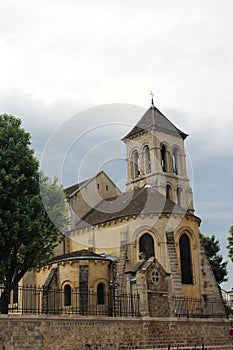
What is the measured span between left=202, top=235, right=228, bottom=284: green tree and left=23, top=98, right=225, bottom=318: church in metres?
12.7

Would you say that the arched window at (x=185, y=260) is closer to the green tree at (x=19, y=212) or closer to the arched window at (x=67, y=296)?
the arched window at (x=67, y=296)

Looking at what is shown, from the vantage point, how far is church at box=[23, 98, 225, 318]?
25547mm

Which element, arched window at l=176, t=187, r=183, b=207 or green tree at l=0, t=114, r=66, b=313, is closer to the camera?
green tree at l=0, t=114, r=66, b=313

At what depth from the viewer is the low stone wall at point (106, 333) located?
1758 cm

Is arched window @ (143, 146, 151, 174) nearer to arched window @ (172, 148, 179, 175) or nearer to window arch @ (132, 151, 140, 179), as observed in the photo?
window arch @ (132, 151, 140, 179)

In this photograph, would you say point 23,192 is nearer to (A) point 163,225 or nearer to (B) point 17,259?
(B) point 17,259

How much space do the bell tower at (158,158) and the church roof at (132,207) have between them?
15307 millimetres

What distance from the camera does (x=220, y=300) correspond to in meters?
35.1

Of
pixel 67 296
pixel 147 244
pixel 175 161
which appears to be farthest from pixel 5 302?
pixel 175 161

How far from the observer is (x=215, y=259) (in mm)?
49344

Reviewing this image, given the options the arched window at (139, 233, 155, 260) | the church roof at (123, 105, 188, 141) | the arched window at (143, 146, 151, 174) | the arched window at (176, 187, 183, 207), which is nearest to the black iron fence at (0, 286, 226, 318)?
the arched window at (139, 233, 155, 260)

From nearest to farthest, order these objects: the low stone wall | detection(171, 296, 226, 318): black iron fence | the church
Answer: the low stone wall, the church, detection(171, 296, 226, 318): black iron fence

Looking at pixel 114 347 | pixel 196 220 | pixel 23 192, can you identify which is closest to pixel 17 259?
pixel 23 192

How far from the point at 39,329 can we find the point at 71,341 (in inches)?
69.9
